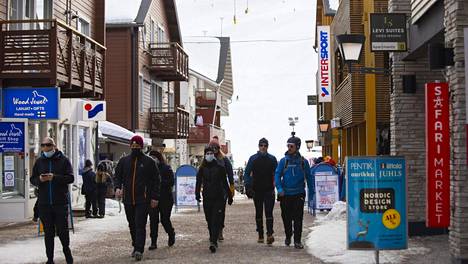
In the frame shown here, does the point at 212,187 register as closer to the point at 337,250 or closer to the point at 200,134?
the point at 337,250

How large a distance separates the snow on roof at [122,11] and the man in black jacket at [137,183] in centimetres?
2361

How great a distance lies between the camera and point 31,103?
60.5 ft

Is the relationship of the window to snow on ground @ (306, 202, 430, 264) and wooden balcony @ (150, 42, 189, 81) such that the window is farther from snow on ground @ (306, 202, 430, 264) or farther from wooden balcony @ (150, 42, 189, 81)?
snow on ground @ (306, 202, 430, 264)

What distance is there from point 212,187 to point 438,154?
3.68 m

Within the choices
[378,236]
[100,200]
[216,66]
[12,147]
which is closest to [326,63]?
[100,200]

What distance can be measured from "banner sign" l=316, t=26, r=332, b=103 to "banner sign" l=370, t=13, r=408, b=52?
17716mm

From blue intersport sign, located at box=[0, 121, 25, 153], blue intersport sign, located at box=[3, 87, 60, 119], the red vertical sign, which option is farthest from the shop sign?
the red vertical sign

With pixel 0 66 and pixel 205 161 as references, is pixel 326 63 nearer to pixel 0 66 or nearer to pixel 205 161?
pixel 0 66

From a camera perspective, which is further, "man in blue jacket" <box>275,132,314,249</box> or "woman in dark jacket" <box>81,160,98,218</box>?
"woman in dark jacket" <box>81,160,98,218</box>

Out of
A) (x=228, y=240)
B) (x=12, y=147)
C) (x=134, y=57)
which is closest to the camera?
(x=228, y=240)

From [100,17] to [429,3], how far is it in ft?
56.2

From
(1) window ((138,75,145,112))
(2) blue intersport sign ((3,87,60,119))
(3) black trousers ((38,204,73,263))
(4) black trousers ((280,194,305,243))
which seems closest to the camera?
(3) black trousers ((38,204,73,263))

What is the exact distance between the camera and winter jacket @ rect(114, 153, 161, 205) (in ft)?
35.9

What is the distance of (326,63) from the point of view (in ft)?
101
